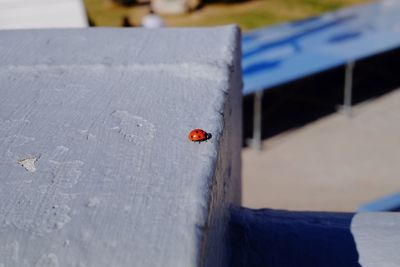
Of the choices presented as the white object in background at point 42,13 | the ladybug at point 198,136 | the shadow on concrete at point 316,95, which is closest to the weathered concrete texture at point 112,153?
the ladybug at point 198,136

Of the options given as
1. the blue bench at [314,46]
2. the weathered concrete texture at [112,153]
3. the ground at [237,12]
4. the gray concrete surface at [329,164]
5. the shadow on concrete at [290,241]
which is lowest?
the gray concrete surface at [329,164]

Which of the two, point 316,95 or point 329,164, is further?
point 316,95

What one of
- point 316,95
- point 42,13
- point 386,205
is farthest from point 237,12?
point 386,205

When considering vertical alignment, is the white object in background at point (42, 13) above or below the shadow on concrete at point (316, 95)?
above

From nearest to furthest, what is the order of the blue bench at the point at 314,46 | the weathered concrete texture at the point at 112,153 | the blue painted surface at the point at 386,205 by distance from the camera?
the weathered concrete texture at the point at 112,153, the blue painted surface at the point at 386,205, the blue bench at the point at 314,46

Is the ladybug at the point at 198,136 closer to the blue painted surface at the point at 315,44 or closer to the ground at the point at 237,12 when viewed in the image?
the blue painted surface at the point at 315,44

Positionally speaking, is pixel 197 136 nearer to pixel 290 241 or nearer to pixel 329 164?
pixel 290 241

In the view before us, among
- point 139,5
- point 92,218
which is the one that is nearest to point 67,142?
point 92,218

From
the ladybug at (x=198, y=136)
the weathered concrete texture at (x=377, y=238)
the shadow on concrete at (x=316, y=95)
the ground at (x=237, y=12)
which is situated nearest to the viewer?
the ladybug at (x=198, y=136)
